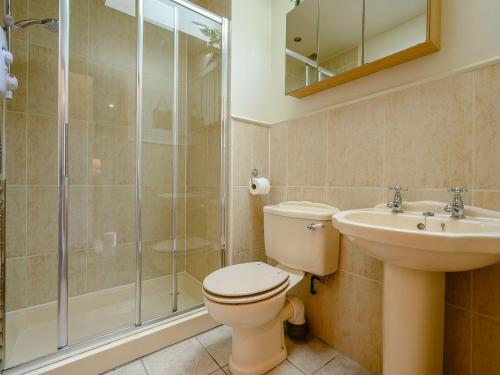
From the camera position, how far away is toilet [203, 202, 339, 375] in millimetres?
983

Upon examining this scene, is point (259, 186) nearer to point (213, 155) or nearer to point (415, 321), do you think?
point (213, 155)

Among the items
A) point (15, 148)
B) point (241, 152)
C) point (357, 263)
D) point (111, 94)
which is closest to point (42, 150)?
point (15, 148)

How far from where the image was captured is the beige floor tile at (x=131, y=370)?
1.10 metres

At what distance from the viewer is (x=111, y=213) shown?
5.35ft

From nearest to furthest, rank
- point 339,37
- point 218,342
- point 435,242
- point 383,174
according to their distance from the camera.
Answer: point 435,242 < point 383,174 < point 339,37 < point 218,342

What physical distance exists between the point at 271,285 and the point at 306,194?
62cm

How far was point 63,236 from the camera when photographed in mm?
1110

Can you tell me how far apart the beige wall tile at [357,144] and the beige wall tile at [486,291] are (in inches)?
19.1

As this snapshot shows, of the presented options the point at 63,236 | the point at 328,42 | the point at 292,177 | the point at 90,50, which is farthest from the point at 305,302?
the point at 90,50

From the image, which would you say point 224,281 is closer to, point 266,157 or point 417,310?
point 417,310

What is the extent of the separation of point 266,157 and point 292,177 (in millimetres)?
272

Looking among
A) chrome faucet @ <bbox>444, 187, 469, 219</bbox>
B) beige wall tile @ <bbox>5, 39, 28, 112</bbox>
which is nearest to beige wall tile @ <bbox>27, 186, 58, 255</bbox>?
beige wall tile @ <bbox>5, 39, 28, 112</bbox>

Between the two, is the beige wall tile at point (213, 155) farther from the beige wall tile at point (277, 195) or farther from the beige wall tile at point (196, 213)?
the beige wall tile at point (277, 195)

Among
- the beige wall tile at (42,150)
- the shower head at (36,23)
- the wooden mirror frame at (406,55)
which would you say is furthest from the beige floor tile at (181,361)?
the shower head at (36,23)
